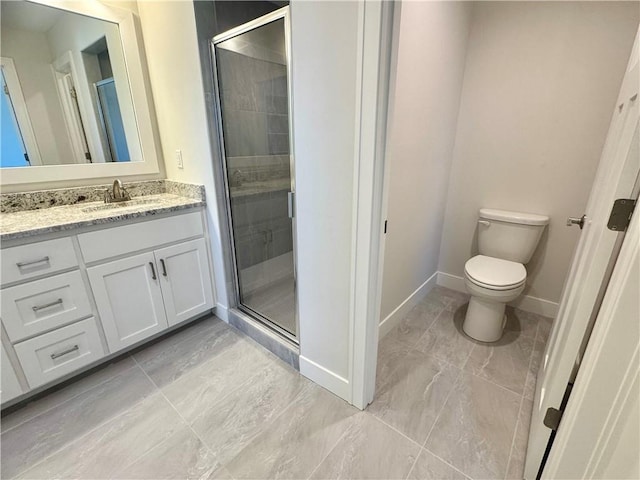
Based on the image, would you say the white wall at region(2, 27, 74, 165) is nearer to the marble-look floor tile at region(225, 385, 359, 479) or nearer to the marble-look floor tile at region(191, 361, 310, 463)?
the marble-look floor tile at region(191, 361, 310, 463)

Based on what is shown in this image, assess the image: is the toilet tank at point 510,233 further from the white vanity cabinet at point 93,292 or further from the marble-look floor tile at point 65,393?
the marble-look floor tile at point 65,393

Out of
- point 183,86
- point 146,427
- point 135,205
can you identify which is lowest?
point 146,427

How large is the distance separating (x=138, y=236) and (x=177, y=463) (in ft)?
3.60

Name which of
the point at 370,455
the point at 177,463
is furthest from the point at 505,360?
the point at 177,463

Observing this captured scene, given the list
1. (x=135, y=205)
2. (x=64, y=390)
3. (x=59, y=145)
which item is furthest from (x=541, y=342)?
(x=59, y=145)

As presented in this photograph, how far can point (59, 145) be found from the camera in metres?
1.65

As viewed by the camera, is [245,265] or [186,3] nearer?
[186,3]

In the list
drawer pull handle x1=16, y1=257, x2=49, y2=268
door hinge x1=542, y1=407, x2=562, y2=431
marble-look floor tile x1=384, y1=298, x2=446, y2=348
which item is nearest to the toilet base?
marble-look floor tile x1=384, y1=298, x2=446, y2=348

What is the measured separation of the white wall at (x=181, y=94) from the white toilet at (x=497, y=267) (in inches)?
64.7

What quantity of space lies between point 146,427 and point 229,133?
5.20 feet

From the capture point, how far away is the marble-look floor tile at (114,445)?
1.14 metres

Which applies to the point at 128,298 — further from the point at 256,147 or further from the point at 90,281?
the point at 256,147

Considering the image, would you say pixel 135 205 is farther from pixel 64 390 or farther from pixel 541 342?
pixel 541 342

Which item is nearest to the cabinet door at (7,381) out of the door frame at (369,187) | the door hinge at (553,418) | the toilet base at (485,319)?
the door frame at (369,187)
